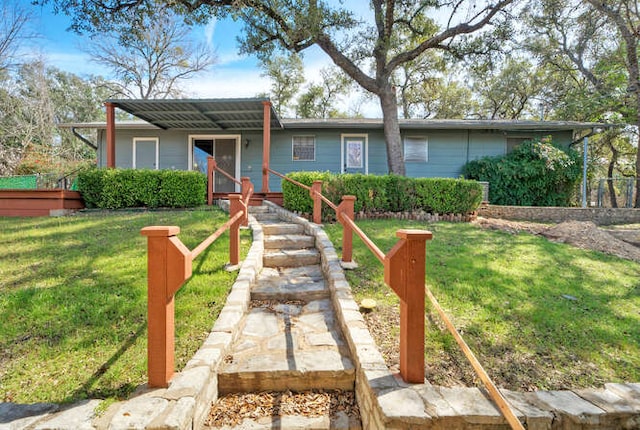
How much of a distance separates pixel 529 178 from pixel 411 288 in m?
11.2

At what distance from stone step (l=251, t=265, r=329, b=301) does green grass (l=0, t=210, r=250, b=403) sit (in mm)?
393

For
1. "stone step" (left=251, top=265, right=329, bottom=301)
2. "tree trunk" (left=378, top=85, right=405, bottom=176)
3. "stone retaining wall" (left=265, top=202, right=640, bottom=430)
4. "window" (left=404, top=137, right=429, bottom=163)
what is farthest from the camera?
"window" (left=404, top=137, right=429, bottom=163)

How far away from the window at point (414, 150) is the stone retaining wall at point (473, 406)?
10204 millimetres

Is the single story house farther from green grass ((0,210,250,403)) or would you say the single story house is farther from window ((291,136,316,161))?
green grass ((0,210,250,403))

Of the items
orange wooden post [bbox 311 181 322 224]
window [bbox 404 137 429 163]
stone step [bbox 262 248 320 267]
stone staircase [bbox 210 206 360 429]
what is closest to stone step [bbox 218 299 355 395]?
stone staircase [bbox 210 206 360 429]

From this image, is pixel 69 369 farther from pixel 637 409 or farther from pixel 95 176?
pixel 95 176

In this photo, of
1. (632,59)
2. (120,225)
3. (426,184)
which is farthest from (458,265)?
(632,59)

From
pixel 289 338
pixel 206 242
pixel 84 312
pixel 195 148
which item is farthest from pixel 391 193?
pixel 195 148

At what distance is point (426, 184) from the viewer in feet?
24.2

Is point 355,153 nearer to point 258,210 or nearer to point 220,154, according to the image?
point 220,154

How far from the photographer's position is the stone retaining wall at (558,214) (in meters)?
9.28

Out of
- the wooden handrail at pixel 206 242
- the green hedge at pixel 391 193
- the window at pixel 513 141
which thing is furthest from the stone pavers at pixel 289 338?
the window at pixel 513 141

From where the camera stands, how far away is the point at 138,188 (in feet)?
26.7

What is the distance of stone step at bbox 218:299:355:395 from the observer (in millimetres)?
2254
